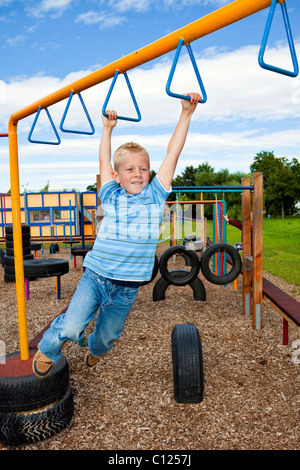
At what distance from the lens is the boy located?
262 cm

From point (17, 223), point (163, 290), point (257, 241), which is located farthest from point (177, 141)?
point (163, 290)

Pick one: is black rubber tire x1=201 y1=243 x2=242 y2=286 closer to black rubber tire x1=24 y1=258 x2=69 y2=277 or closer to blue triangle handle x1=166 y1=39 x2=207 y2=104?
black rubber tire x1=24 y1=258 x2=69 y2=277

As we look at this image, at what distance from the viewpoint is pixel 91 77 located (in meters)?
2.76

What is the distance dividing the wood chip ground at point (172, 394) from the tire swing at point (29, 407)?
0.10 metres

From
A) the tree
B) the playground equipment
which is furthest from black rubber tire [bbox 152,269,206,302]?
the tree

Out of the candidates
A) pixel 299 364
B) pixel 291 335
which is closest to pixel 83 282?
pixel 299 364

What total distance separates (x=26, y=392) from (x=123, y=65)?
2.30m

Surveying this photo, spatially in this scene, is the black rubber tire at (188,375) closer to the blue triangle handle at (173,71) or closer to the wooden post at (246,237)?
the blue triangle handle at (173,71)

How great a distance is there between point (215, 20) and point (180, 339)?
2.45 metres

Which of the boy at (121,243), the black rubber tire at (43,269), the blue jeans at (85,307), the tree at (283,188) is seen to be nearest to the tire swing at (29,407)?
the boy at (121,243)

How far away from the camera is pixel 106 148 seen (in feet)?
9.34

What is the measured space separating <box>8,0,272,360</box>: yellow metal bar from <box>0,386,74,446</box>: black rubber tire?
475 millimetres

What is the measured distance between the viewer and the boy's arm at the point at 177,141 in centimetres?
241
